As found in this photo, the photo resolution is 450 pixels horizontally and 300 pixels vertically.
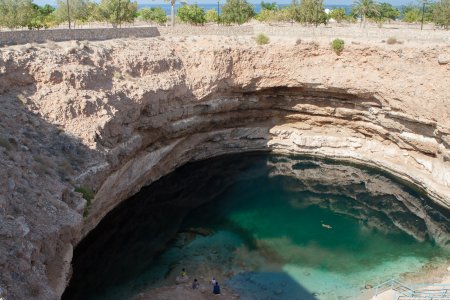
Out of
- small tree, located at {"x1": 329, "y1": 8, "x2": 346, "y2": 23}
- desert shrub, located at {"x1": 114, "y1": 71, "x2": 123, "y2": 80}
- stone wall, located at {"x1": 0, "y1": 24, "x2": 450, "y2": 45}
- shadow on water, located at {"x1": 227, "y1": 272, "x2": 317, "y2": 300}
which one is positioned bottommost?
shadow on water, located at {"x1": 227, "y1": 272, "x2": 317, "y2": 300}

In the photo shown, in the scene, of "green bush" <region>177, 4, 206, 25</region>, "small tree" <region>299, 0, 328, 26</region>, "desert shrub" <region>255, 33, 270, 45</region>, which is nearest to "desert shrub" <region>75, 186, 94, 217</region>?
"desert shrub" <region>255, 33, 270, 45</region>

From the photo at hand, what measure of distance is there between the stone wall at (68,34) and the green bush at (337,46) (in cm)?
1580

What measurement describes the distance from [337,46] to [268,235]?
18.8m

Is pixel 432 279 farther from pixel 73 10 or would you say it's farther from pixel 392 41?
pixel 73 10

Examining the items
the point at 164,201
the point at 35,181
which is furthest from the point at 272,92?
the point at 35,181

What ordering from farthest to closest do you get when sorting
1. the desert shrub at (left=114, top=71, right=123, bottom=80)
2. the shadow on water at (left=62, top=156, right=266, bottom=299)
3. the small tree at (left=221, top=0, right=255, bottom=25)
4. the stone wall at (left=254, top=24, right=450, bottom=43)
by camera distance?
the small tree at (left=221, top=0, right=255, bottom=25), the stone wall at (left=254, top=24, right=450, bottom=43), the desert shrub at (left=114, top=71, right=123, bottom=80), the shadow on water at (left=62, top=156, right=266, bottom=299)

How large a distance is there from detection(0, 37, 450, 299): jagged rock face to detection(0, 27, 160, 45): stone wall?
1761mm

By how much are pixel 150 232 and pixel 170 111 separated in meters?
9.74

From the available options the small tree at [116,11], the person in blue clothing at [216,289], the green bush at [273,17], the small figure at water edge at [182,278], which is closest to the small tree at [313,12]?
the green bush at [273,17]

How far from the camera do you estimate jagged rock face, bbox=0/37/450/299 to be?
24000 mm

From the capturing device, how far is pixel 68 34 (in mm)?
32219

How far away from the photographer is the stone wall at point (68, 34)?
93.6 feet

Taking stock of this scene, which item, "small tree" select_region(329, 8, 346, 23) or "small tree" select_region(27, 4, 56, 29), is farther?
"small tree" select_region(329, 8, 346, 23)

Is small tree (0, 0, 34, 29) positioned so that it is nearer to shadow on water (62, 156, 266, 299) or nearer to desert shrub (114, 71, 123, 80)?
desert shrub (114, 71, 123, 80)
